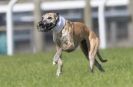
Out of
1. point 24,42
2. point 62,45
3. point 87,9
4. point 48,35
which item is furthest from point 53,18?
point 48,35

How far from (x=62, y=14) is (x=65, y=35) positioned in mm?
18552

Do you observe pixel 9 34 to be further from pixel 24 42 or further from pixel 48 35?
pixel 48 35

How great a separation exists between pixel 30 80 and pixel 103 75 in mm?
1207

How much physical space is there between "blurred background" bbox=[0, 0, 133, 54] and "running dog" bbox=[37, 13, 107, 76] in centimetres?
1526

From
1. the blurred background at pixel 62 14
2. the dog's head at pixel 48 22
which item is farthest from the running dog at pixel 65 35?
the blurred background at pixel 62 14

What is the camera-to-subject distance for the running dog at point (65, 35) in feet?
36.7

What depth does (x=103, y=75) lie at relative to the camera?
11.1 metres

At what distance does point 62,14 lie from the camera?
98.1ft

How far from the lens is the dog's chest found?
447 inches

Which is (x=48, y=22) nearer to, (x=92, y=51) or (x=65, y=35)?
(x=65, y=35)

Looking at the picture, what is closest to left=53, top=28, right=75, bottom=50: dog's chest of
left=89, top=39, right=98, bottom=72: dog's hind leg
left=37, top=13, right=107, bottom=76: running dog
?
left=37, top=13, right=107, bottom=76: running dog

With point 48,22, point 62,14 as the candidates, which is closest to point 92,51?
point 48,22

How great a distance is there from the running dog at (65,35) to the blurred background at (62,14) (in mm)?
15262

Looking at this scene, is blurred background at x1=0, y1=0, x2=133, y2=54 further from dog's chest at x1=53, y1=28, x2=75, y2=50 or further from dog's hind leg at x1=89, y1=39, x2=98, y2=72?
dog's chest at x1=53, y1=28, x2=75, y2=50
